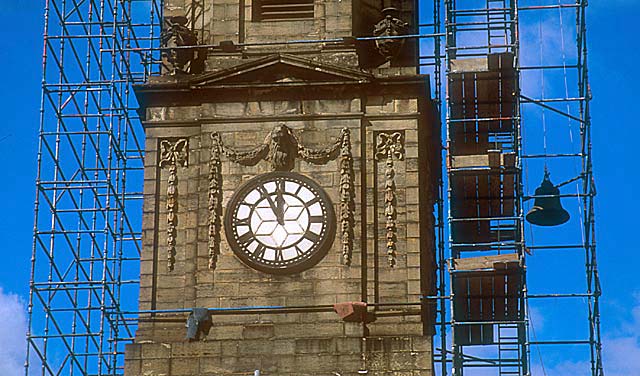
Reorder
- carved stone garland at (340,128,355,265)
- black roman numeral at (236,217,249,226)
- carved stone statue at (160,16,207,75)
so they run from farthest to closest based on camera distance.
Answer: carved stone statue at (160,16,207,75) → black roman numeral at (236,217,249,226) → carved stone garland at (340,128,355,265)

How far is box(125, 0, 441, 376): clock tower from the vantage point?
5047cm

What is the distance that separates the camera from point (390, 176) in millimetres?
52031

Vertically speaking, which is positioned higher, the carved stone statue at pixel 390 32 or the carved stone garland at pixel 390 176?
the carved stone statue at pixel 390 32

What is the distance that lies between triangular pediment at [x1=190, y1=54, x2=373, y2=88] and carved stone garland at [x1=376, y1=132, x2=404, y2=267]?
1.39 m

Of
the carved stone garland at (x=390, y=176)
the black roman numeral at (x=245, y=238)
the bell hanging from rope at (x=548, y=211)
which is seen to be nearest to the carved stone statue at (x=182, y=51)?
the black roman numeral at (x=245, y=238)

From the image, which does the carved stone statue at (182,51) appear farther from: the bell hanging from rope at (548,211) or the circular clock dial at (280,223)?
the bell hanging from rope at (548,211)

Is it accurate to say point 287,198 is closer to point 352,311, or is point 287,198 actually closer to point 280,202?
point 280,202

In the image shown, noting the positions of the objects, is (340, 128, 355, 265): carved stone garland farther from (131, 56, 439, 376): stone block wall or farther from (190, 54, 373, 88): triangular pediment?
(190, 54, 373, 88): triangular pediment

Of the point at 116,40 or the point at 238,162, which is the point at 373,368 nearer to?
the point at 238,162

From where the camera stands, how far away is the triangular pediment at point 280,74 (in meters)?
52.4

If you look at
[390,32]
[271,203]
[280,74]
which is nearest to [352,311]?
[271,203]

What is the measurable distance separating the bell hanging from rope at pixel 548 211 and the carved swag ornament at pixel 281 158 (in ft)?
12.9

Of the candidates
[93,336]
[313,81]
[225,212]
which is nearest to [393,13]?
[313,81]

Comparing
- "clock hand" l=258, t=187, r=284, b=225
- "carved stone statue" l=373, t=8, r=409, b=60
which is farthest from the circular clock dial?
"carved stone statue" l=373, t=8, r=409, b=60
